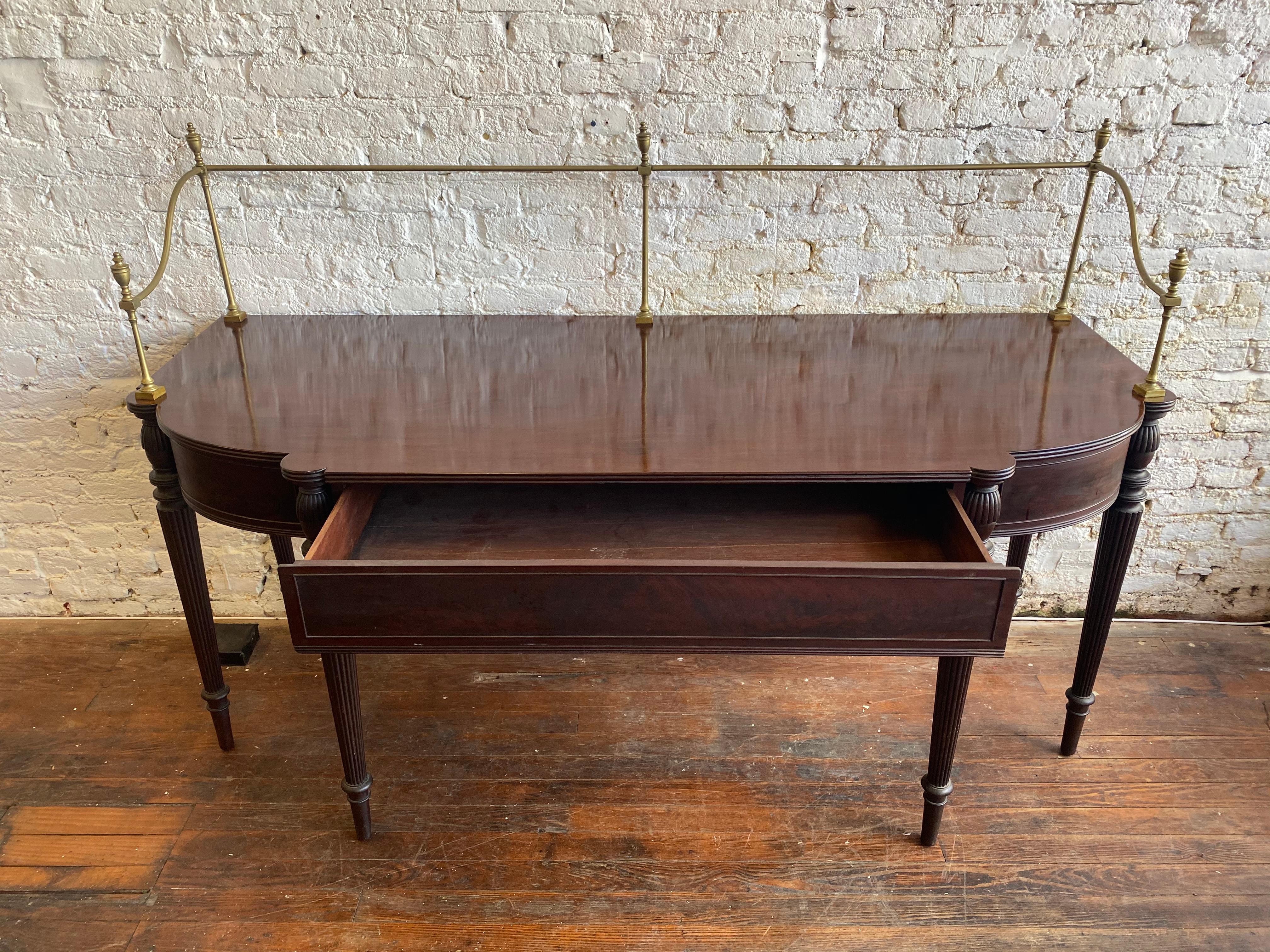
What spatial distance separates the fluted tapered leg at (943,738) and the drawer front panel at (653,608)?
217 mm

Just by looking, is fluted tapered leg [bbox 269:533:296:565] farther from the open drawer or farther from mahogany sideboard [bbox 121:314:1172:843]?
the open drawer

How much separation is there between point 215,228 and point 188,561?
2.35 ft

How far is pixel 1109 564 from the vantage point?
75.4 inches

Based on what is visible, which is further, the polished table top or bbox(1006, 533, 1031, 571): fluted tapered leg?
bbox(1006, 533, 1031, 571): fluted tapered leg

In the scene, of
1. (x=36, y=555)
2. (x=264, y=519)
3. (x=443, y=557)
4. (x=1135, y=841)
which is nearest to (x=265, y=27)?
(x=264, y=519)

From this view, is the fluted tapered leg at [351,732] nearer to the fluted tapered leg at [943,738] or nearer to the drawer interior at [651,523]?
the drawer interior at [651,523]

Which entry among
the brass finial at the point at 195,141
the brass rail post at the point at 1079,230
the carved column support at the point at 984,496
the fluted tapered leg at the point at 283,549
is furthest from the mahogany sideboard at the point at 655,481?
the brass finial at the point at 195,141

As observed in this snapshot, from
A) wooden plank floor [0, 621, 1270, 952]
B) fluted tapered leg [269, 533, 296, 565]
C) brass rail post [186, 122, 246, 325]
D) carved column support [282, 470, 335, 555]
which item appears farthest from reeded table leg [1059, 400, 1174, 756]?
brass rail post [186, 122, 246, 325]

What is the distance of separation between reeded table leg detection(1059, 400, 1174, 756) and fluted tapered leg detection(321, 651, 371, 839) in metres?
1.42

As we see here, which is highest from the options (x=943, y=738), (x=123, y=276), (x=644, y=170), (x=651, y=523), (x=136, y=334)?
(x=644, y=170)

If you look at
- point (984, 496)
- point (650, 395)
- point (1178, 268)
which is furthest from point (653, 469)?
point (1178, 268)

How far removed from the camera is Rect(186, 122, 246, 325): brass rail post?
1998 mm

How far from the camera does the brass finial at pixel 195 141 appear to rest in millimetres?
1981

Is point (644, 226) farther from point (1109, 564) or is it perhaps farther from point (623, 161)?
point (1109, 564)
